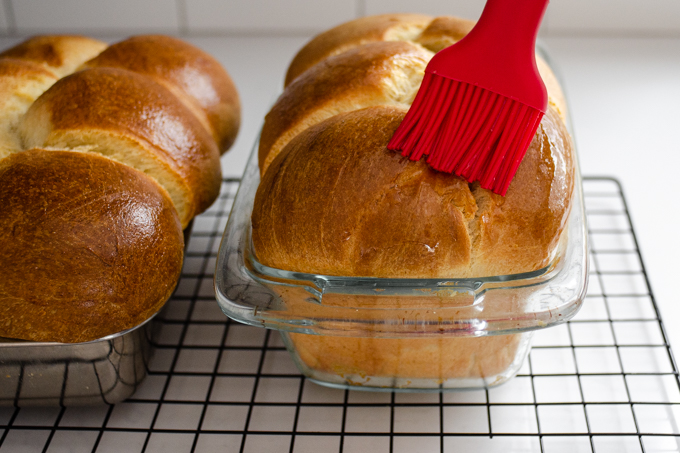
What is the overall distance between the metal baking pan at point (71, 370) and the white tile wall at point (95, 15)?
1479mm

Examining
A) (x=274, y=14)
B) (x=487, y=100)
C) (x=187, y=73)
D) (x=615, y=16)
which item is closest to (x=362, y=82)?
(x=487, y=100)

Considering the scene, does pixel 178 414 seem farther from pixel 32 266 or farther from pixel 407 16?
pixel 407 16

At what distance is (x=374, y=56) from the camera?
0.87m

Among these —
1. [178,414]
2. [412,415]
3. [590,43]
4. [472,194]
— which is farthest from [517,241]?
[590,43]

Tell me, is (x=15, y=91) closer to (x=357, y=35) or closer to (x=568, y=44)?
(x=357, y=35)

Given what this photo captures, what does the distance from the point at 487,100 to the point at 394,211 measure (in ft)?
0.49

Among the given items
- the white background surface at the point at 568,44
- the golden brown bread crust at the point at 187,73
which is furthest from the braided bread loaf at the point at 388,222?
the white background surface at the point at 568,44

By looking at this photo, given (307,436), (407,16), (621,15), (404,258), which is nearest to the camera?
(404,258)

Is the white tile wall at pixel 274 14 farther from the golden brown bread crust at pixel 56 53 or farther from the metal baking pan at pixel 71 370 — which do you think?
the metal baking pan at pixel 71 370

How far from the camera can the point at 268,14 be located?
201 centimetres

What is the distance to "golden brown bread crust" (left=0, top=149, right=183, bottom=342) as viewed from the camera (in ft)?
2.37

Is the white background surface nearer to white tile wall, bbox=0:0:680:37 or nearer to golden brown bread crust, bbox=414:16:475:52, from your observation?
white tile wall, bbox=0:0:680:37

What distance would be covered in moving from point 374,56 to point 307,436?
19.5 inches

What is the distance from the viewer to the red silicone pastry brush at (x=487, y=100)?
664mm
